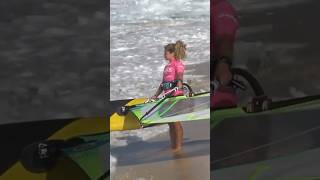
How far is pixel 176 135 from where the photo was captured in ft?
11.0

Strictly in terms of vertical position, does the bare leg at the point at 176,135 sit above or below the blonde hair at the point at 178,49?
below

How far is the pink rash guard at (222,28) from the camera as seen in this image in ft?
11.1

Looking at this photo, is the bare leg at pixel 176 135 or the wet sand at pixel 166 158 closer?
the wet sand at pixel 166 158

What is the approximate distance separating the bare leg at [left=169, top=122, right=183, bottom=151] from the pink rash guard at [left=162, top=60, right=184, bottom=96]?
7.6 inches

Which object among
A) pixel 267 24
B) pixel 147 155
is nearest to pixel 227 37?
pixel 267 24

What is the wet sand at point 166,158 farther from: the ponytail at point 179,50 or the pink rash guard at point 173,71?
the ponytail at point 179,50

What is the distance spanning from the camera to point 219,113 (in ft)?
11.4

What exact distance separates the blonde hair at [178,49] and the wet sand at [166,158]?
16.6 inches

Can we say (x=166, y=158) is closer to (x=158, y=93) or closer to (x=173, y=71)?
(x=158, y=93)

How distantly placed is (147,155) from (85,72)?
0.68 meters

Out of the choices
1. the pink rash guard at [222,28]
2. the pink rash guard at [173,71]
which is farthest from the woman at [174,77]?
the pink rash guard at [222,28]

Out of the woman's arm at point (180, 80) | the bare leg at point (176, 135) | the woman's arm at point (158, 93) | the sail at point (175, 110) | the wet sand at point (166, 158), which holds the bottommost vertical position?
the wet sand at point (166, 158)

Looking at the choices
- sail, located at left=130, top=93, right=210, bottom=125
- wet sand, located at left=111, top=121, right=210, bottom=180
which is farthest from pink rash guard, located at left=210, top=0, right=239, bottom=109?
wet sand, located at left=111, top=121, right=210, bottom=180

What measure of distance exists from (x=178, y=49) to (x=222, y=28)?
35 cm
